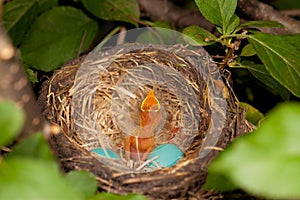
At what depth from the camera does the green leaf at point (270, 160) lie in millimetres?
520

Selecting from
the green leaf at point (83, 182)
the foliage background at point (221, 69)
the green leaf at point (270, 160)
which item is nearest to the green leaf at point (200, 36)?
the foliage background at point (221, 69)

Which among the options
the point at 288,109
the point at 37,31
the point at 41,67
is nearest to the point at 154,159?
the point at 41,67

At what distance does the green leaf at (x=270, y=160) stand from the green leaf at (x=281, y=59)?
1.71 feet

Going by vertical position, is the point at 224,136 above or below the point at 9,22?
above

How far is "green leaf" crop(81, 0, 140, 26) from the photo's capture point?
1480 millimetres

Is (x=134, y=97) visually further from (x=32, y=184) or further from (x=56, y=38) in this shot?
(x=32, y=184)

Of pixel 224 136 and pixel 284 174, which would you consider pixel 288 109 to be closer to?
pixel 284 174

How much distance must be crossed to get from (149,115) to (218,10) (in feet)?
0.95

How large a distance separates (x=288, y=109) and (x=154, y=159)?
640mm

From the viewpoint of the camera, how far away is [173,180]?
36.1 inches

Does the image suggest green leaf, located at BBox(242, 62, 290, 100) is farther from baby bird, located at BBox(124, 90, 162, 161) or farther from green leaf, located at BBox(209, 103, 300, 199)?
green leaf, located at BBox(209, 103, 300, 199)

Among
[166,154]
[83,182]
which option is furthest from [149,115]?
[83,182]

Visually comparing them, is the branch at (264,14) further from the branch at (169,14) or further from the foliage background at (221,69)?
the branch at (169,14)

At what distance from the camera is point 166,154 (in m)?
1.17
